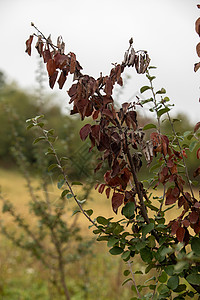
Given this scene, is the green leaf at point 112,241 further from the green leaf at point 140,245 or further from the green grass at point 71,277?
the green grass at point 71,277

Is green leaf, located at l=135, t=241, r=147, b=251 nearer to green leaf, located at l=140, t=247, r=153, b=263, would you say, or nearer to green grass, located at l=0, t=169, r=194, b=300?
green leaf, located at l=140, t=247, r=153, b=263

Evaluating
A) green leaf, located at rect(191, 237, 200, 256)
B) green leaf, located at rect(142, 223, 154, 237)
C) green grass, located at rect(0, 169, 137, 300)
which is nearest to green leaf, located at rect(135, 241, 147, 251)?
green leaf, located at rect(142, 223, 154, 237)

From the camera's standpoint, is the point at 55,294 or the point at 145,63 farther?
the point at 55,294

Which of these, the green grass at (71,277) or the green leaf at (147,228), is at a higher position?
the green leaf at (147,228)

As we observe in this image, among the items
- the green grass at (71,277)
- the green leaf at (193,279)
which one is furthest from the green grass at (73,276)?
the green leaf at (193,279)

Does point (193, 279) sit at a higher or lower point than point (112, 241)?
lower

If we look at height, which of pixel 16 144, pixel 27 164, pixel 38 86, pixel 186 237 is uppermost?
pixel 38 86

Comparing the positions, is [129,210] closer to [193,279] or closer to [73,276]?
[193,279]

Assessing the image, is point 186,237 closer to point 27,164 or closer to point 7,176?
point 27,164

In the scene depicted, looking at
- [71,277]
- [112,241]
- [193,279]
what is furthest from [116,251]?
[71,277]

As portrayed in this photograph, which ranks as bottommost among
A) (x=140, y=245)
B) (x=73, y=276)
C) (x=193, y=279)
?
(x=73, y=276)

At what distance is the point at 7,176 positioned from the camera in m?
15.5

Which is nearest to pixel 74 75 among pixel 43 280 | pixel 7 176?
pixel 43 280

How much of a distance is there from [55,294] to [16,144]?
1.46 meters
